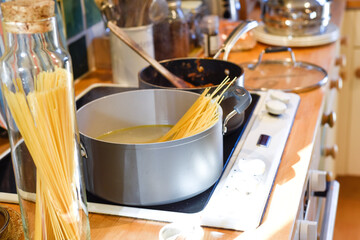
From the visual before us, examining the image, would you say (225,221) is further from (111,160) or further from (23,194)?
(23,194)

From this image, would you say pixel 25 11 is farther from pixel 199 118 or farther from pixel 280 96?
pixel 280 96

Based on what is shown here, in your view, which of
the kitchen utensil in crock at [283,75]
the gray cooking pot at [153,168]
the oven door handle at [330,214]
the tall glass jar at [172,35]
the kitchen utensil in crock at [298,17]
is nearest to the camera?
the gray cooking pot at [153,168]

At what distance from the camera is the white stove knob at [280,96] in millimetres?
1236

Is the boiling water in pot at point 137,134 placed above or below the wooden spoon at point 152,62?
below

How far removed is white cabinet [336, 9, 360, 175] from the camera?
2.49 meters

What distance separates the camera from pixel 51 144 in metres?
0.66

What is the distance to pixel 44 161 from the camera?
2.15 ft

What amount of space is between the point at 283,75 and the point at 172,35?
35 cm

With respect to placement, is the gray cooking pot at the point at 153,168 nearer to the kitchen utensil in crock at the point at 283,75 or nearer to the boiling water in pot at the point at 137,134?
the boiling water in pot at the point at 137,134

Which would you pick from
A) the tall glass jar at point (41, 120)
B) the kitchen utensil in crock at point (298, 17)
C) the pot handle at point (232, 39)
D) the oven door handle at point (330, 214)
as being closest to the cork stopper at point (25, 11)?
the tall glass jar at point (41, 120)

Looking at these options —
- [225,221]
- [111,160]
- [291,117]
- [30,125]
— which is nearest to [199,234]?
[225,221]

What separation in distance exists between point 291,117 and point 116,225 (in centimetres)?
52

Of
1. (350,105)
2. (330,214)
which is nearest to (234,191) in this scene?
(330,214)

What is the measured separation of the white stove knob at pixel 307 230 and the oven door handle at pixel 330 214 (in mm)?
256
